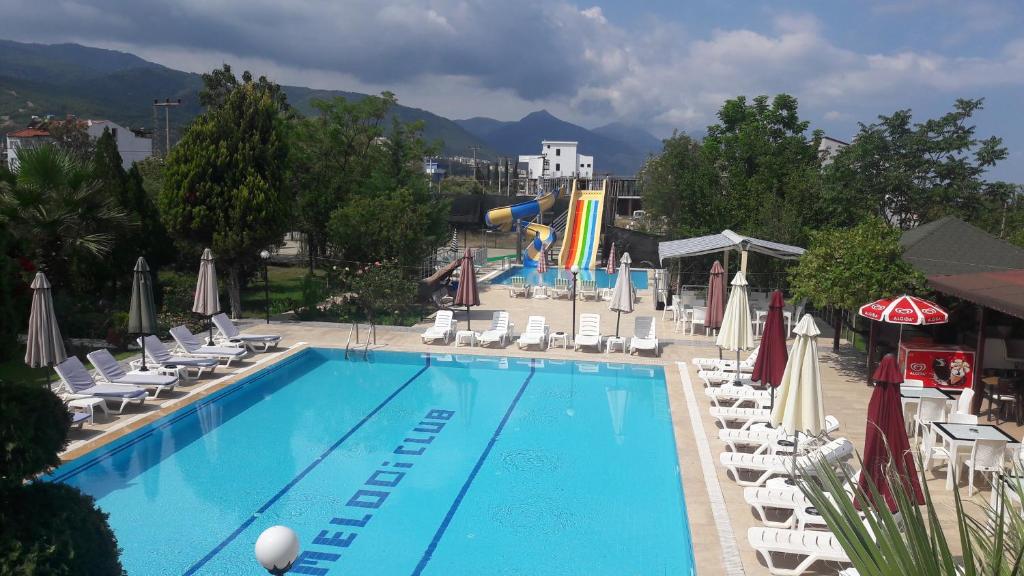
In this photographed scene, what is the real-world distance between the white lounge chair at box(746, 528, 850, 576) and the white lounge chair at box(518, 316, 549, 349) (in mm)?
9849

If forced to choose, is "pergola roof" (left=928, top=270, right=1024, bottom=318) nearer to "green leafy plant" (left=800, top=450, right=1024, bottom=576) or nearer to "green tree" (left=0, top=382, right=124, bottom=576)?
"green leafy plant" (left=800, top=450, right=1024, bottom=576)

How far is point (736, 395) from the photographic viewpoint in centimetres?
1169

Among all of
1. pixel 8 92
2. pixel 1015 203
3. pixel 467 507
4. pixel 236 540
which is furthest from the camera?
pixel 8 92

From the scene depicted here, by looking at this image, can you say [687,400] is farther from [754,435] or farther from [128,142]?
[128,142]

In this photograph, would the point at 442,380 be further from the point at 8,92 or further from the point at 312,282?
the point at 8,92

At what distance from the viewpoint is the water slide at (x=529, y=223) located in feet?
107

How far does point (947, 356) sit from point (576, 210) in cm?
2116

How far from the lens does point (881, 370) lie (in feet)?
22.2

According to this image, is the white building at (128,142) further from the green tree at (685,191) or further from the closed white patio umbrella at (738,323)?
the closed white patio umbrella at (738,323)

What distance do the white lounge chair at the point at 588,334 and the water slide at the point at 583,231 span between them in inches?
478

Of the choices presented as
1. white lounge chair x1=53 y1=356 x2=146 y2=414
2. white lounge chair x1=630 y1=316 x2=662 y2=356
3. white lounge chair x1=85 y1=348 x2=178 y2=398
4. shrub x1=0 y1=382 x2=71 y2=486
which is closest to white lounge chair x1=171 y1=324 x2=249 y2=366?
white lounge chair x1=85 y1=348 x2=178 y2=398

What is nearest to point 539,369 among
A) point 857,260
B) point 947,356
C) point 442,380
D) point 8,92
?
point 442,380

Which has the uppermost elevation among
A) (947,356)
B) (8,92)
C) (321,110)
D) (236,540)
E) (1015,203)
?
(8,92)

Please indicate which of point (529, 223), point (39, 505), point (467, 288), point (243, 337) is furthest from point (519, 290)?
point (39, 505)
